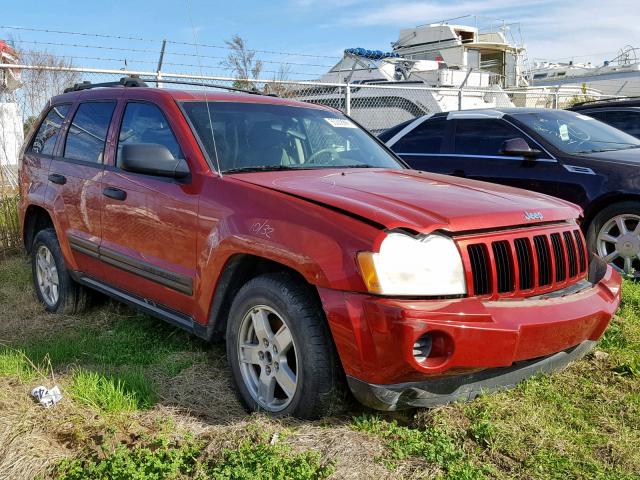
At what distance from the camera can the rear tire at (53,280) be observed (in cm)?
512

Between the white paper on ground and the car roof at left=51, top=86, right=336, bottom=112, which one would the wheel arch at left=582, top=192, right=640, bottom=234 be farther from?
the white paper on ground

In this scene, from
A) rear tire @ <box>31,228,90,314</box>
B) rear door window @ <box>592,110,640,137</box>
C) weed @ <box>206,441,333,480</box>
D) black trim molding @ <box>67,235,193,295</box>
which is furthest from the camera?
rear door window @ <box>592,110,640,137</box>

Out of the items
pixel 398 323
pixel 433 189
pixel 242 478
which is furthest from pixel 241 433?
pixel 433 189

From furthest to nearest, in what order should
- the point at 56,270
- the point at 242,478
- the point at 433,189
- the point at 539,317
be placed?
the point at 56,270
the point at 433,189
the point at 539,317
the point at 242,478

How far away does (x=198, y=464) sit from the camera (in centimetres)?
270

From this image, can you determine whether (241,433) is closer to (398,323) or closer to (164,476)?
(164,476)

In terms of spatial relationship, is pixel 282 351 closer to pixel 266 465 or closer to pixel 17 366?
pixel 266 465

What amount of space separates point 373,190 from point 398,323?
2.99 feet

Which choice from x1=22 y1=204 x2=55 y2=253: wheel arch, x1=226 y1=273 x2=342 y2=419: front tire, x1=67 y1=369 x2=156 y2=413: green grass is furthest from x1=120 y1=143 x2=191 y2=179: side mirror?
x1=22 y1=204 x2=55 y2=253: wheel arch

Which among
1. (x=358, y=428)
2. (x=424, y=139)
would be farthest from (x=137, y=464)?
(x=424, y=139)

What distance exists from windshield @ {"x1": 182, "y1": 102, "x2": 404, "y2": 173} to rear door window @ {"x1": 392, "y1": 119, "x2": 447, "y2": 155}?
2.64 metres

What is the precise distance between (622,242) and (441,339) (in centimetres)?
352

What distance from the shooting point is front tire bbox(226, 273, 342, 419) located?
2.91 metres

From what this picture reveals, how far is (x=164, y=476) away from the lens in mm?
2629
